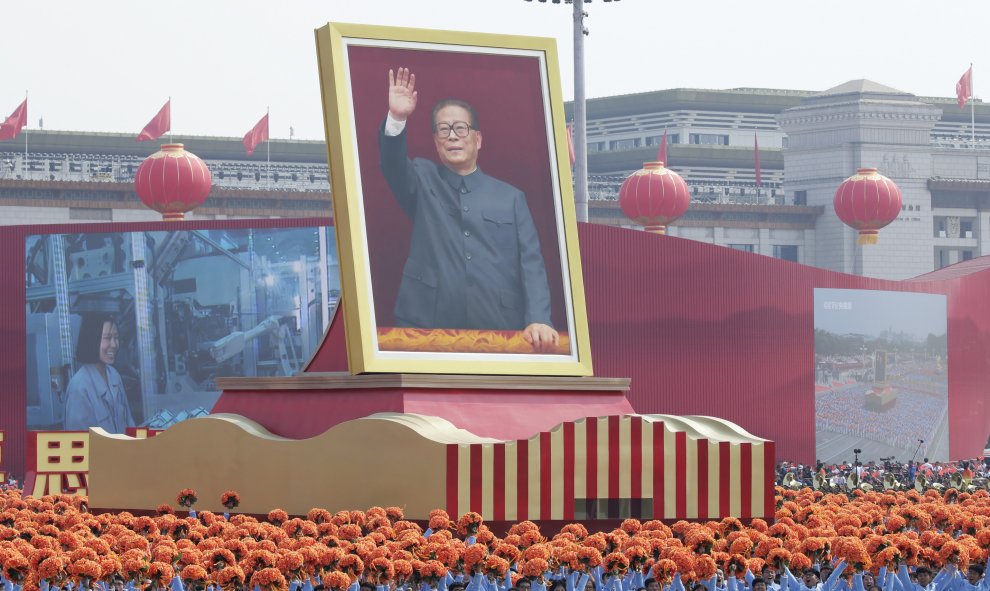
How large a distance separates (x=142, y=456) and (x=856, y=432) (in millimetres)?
28554

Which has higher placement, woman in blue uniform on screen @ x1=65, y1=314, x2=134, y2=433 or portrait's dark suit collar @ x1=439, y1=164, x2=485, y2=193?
portrait's dark suit collar @ x1=439, y1=164, x2=485, y2=193

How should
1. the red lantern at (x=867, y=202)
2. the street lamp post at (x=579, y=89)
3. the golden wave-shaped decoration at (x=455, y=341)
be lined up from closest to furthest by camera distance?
the golden wave-shaped decoration at (x=455, y=341), the street lamp post at (x=579, y=89), the red lantern at (x=867, y=202)

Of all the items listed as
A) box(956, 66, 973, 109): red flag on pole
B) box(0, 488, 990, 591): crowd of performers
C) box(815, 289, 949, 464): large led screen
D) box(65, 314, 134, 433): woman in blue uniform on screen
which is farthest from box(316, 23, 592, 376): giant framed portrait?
box(956, 66, 973, 109): red flag on pole

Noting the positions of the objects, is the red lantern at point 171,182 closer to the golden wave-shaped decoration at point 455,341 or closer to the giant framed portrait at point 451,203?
the giant framed portrait at point 451,203

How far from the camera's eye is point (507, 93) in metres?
31.1

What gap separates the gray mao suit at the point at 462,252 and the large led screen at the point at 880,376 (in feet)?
75.7

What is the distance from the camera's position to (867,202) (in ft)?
207

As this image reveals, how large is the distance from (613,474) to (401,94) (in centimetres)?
808

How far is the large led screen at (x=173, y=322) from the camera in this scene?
4809 cm

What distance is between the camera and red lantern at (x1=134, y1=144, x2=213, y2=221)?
5122 centimetres

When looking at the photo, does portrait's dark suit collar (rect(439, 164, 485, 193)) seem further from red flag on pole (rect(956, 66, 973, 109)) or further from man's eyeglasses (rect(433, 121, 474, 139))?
red flag on pole (rect(956, 66, 973, 109))

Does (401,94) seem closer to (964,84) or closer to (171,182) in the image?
(171,182)

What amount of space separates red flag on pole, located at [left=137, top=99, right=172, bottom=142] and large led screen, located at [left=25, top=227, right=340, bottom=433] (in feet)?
73.9

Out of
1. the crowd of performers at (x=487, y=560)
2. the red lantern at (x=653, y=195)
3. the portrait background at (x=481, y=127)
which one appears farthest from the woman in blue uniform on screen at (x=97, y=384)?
the crowd of performers at (x=487, y=560)
